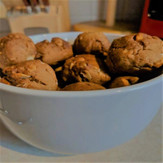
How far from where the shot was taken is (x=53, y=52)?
364 mm

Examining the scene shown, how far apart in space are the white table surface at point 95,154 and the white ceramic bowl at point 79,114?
3cm

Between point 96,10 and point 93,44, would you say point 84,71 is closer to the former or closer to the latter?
point 93,44

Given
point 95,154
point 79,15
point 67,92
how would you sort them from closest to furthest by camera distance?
point 67,92 < point 95,154 < point 79,15

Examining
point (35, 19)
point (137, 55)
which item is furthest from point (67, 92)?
point (35, 19)

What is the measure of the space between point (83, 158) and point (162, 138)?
0.53 feet

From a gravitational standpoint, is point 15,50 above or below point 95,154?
above

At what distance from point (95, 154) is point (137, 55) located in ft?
0.61

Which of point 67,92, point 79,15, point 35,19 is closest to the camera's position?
point 67,92

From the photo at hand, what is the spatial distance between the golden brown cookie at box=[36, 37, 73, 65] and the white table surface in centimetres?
17

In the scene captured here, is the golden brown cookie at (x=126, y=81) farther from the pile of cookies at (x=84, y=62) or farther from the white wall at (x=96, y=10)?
the white wall at (x=96, y=10)

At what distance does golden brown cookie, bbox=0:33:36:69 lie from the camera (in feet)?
1.05

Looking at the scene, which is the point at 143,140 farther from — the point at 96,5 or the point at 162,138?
the point at 96,5

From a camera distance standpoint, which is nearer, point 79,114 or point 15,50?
point 79,114

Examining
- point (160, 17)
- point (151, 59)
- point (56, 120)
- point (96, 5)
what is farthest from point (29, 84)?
point (96, 5)
